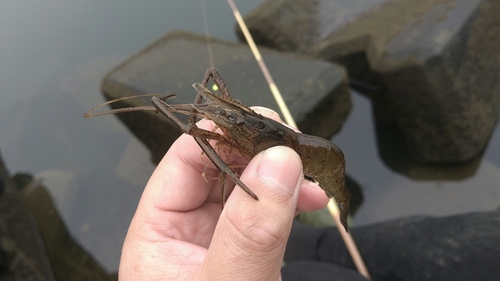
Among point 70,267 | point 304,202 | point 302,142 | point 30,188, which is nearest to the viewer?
point 302,142

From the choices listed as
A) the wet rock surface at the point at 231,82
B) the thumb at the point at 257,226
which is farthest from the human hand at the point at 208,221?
the wet rock surface at the point at 231,82

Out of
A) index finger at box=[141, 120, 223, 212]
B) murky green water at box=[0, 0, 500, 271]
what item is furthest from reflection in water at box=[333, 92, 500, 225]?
index finger at box=[141, 120, 223, 212]

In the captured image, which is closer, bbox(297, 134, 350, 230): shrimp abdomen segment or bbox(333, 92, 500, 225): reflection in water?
bbox(297, 134, 350, 230): shrimp abdomen segment

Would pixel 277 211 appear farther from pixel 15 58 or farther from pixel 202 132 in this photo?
pixel 15 58

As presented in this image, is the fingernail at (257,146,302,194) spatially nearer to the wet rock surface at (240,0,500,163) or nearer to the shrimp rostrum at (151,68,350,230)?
the shrimp rostrum at (151,68,350,230)

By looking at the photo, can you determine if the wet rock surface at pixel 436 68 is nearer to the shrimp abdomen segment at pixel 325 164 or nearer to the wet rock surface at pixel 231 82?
the wet rock surface at pixel 231 82

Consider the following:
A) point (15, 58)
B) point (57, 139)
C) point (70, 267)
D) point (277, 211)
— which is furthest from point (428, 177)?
point (15, 58)
